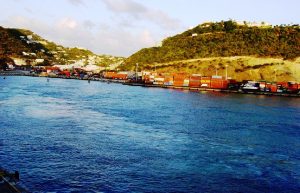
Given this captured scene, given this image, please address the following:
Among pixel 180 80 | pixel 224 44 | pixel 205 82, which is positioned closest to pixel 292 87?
pixel 205 82

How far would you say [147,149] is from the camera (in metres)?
37.8

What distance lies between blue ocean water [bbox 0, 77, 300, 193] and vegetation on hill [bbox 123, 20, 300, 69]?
7560 centimetres

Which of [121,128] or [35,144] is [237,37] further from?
[35,144]

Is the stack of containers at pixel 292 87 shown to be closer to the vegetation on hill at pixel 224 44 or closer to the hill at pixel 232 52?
the hill at pixel 232 52

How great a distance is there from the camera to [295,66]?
121 metres

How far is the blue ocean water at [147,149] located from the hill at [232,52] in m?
61.5

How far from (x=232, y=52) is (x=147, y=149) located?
10971 centimetres

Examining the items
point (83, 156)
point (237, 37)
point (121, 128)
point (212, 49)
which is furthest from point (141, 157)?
point (237, 37)

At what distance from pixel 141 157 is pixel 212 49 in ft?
395

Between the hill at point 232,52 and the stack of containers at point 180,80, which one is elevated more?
the hill at point 232,52

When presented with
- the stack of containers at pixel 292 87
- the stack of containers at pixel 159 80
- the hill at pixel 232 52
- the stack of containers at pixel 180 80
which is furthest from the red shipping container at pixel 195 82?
the stack of containers at pixel 292 87

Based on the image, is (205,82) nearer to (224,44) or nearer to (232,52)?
(232,52)

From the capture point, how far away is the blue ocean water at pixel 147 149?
28312 mm

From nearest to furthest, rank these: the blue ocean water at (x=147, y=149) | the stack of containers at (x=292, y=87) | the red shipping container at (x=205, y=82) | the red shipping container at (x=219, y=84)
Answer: the blue ocean water at (x=147, y=149) → the stack of containers at (x=292, y=87) → the red shipping container at (x=219, y=84) → the red shipping container at (x=205, y=82)
